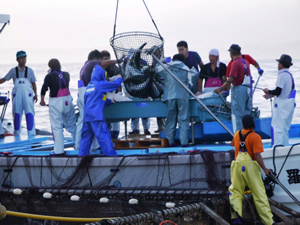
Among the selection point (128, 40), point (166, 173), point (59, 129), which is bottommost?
point (166, 173)

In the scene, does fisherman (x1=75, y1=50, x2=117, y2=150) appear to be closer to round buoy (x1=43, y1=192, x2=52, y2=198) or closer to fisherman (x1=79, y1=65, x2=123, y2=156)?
fisherman (x1=79, y1=65, x2=123, y2=156)

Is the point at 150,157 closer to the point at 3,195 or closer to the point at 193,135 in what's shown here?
the point at 193,135

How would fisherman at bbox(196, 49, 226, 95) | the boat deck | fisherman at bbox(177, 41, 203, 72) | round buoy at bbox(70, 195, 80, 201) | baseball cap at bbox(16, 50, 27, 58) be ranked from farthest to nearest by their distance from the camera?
1. baseball cap at bbox(16, 50, 27, 58)
2. fisherman at bbox(177, 41, 203, 72)
3. fisherman at bbox(196, 49, 226, 95)
4. the boat deck
5. round buoy at bbox(70, 195, 80, 201)

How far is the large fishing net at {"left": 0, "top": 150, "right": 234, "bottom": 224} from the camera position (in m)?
7.02

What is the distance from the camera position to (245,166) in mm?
6035

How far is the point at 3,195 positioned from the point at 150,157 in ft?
8.05

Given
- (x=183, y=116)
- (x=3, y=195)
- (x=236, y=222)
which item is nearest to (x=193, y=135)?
(x=183, y=116)

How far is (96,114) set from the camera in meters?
7.81

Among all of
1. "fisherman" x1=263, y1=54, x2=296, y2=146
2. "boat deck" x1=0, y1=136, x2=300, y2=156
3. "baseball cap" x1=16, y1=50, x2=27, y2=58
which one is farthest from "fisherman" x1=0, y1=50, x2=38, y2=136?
"fisherman" x1=263, y1=54, x2=296, y2=146

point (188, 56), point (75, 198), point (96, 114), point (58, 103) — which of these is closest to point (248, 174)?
point (75, 198)

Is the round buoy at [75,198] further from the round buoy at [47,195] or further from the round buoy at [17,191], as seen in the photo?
the round buoy at [17,191]

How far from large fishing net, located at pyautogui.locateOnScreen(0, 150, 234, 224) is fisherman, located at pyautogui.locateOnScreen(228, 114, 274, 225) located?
406 millimetres

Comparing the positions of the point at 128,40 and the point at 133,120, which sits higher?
the point at 128,40

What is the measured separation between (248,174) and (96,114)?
9.00ft
